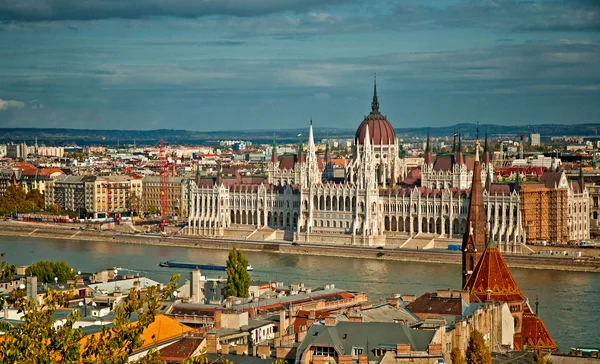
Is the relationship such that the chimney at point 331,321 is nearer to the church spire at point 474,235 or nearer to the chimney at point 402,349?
the chimney at point 402,349

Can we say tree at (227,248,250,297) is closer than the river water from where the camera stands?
Yes

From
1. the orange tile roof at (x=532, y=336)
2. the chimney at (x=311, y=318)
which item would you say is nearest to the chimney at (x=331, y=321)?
the chimney at (x=311, y=318)

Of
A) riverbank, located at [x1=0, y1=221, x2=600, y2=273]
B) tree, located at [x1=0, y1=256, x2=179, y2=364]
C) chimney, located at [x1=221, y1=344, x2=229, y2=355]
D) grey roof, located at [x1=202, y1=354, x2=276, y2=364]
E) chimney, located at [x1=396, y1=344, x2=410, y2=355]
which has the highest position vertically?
tree, located at [x1=0, y1=256, x2=179, y2=364]

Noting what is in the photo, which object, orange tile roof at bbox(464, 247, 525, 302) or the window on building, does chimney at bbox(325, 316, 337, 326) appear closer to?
the window on building

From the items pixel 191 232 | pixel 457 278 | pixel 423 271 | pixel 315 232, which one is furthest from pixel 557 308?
pixel 191 232

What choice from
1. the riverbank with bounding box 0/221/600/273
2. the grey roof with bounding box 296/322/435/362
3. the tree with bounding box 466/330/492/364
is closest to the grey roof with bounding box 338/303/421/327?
the tree with bounding box 466/330/492/364

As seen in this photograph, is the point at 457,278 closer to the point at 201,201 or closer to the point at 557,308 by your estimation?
the point at 557,308

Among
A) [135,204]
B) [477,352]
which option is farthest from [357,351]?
[135,204]

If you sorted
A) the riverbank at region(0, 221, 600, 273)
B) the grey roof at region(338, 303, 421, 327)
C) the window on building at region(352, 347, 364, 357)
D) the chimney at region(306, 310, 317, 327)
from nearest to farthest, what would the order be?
the window on building at region(352, 347, 364, 357) < the chimney at region(306, 310, 317, 327) < the grey roof at region(338, 303, 421, 327) < the riverbank at region(0, 221, 600, 273)
